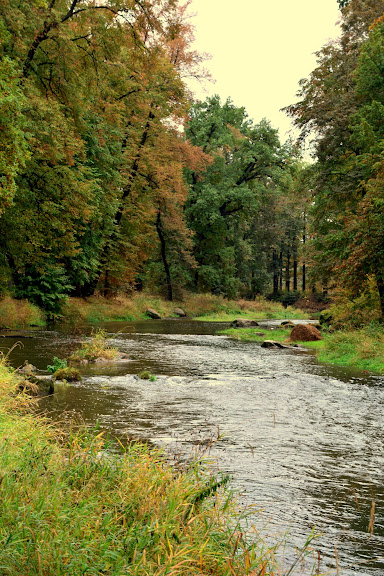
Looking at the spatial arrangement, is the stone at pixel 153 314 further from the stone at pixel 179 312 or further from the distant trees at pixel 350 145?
the distant trees at pixel 350 145

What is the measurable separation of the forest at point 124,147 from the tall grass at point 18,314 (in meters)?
0.71

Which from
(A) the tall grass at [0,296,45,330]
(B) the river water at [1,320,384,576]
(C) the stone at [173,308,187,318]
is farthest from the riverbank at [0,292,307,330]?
(B) the river water at [1,320,384,576]

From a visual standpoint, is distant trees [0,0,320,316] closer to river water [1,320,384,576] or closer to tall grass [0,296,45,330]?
tall grass [0,296,45,330]

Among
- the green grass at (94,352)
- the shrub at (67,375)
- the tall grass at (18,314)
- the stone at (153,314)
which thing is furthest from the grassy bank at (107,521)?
the stone at (153,314)

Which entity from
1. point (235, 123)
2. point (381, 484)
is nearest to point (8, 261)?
point (381, 484)

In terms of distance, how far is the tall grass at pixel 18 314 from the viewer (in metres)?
19.9

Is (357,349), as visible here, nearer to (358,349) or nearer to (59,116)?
(358,349)

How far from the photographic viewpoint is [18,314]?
68.4ft

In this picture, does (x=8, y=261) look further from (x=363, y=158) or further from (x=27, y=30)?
(x=363, y=158)

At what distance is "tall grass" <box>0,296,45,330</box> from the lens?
65.3 ft

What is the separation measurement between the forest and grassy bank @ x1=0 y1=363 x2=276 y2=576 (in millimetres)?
9768

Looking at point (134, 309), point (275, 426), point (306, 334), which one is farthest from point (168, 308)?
point (275, 426)

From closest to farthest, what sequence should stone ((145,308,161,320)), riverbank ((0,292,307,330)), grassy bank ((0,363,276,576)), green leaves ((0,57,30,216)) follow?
grassy bank ((0,363,276,576)) → green leaves ((0,57,30,216)) → riverbank ((0,292,307,330)) → stone ((145,308,161,320))

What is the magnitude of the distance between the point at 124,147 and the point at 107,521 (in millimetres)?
31016
